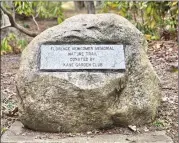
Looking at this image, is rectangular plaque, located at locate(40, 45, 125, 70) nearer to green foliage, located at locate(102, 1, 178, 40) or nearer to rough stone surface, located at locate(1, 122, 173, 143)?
rough stone surface, located at locate(1, 122, 173, 143)

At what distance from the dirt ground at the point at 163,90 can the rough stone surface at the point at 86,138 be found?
0.10 m

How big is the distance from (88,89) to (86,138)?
1.28ft

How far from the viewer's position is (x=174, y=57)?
5.58 meters

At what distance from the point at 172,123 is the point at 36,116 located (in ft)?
3.88

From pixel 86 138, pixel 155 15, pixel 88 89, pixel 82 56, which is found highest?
pixel 155 15

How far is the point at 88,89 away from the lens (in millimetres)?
2967

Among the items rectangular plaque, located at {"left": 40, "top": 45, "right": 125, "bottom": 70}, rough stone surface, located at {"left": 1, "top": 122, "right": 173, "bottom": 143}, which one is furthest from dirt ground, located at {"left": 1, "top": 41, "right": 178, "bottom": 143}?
rectangular plaque, located at {"left": 40, "top": 45, "right": 125, "bottom": 70}

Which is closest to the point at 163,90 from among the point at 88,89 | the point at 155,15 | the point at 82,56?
the point at 82,56

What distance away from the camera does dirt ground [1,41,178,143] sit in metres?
3.21

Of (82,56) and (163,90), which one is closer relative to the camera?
(82,56)

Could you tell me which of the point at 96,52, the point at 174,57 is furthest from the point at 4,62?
the point at 96,52

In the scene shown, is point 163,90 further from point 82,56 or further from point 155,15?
point 155,15

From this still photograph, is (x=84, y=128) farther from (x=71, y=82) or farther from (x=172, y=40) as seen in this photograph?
(x=172, y=40)

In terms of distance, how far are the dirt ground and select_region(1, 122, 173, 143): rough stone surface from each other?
104 millimetres
